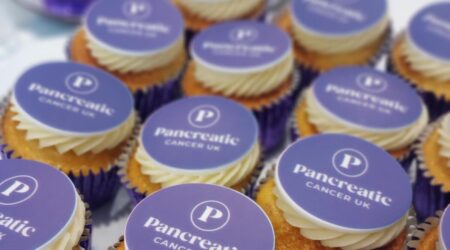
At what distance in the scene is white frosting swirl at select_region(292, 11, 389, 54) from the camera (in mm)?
3102

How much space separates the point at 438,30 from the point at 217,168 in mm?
1441

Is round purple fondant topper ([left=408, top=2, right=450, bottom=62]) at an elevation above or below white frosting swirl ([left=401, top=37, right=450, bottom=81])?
above

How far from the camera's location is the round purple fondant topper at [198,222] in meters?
1.96

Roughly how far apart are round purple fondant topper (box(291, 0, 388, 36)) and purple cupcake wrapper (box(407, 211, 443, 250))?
3.85ft

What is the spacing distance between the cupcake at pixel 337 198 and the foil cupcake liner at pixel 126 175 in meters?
0.15

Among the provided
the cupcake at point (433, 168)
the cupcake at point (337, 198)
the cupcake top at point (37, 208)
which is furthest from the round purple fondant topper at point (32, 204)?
the cupcake at point (433, 168)

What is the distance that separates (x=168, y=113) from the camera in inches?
100

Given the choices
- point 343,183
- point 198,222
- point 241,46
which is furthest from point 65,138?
point 343,183

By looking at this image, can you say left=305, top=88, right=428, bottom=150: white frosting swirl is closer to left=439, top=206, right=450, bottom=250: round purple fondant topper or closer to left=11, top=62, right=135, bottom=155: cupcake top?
left=439, top=206, right=450, bottom=250: round purple fondant topper

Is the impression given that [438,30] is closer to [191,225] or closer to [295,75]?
[295,75]

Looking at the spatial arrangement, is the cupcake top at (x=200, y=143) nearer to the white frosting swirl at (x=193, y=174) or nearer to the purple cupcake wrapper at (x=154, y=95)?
the white frosting swirl at (x=193, y=174)

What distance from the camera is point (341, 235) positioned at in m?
2.09

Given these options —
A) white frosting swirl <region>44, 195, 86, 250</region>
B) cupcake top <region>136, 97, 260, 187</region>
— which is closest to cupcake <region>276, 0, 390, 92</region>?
cupcake top <region>136, 97, 260, 187</region>

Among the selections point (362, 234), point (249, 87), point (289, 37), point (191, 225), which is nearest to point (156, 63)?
point (249, 87)
